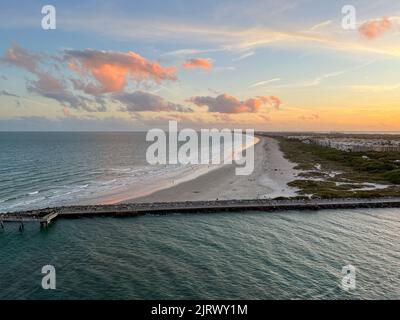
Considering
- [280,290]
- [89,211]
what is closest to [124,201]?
[89,211]

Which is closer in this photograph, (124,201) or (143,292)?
(143,292)

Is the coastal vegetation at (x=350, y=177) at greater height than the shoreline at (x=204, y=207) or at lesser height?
greater

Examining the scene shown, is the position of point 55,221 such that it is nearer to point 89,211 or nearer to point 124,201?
point 89,211

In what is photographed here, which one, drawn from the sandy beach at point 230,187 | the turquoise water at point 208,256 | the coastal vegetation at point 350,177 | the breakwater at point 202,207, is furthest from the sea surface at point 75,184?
the coastal vegetation at point 350,177

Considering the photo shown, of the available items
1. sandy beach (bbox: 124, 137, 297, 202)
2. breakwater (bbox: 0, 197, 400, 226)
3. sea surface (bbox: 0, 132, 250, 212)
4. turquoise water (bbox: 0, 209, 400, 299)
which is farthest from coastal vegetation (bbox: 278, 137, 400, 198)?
sea surface (bbox: 0, 132, 250, 212)

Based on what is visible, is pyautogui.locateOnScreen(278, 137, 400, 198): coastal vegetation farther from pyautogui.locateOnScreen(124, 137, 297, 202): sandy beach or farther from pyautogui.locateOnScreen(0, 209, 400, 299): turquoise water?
pyautogui.locateOnScreen(0, 209, 400, 299): turquoise water

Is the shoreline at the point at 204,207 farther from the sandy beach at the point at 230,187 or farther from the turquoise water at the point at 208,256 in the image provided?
the sandy beach at the point at 230,187

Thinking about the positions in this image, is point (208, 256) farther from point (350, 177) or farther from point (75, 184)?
point (350, 177)
